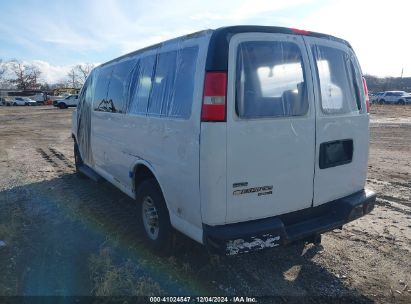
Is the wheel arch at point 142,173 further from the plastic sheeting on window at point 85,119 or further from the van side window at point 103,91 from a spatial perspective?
the plastic sheeting on window at point 85,119

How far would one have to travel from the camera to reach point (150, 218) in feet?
13.4

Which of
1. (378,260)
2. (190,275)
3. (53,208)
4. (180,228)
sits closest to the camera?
(180,228)

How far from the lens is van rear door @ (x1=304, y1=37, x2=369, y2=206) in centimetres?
338

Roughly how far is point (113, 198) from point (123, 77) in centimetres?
233

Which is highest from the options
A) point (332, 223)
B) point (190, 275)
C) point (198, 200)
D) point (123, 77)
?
point (123, 77)

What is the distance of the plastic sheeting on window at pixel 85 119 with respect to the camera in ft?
20.5

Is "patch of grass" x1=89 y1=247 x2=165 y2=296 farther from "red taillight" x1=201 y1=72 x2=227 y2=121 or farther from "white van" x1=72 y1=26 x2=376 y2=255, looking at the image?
"red taillight" x1=201 y1=72 x2=227 y2=121

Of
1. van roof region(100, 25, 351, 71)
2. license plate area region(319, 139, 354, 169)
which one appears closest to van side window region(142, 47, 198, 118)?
van roof region(100, 25, 351, 71)

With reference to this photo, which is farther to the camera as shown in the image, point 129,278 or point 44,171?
point 44,171

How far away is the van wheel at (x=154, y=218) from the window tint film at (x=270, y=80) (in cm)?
143

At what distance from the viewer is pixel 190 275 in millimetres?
3578

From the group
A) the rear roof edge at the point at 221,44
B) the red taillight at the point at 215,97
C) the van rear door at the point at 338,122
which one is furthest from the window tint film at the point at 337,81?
the red taillight at the point at 215,97

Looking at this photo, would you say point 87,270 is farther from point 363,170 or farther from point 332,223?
point 363,170

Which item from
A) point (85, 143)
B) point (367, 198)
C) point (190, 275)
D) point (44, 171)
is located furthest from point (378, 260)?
point (44, 171)
